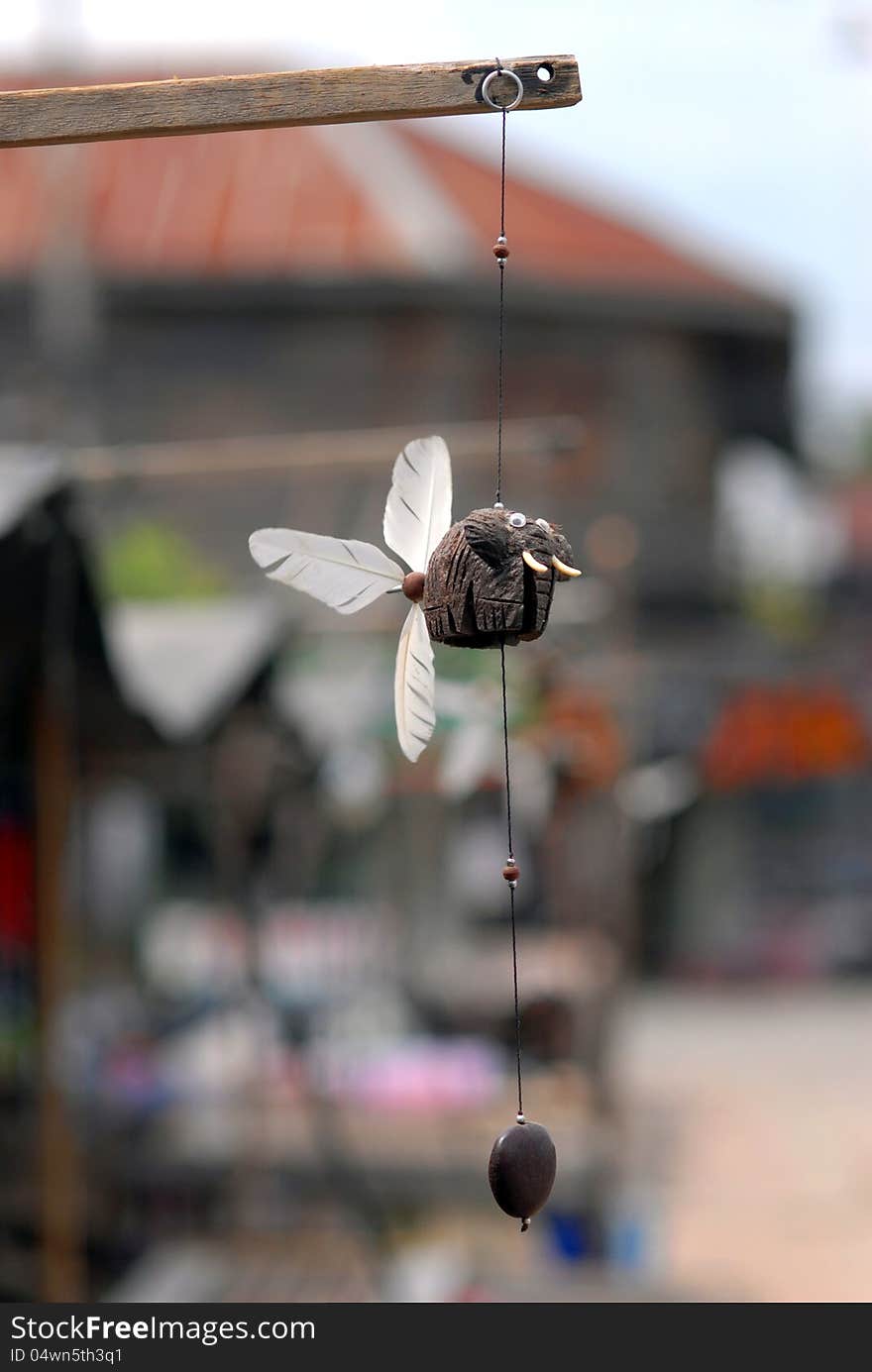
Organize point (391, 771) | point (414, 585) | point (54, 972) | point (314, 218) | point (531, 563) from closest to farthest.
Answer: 1. point (531, 563)
2. point (414, 585)
3. point (54, 972)
4. point (391, 771)
5. point (314, 218)

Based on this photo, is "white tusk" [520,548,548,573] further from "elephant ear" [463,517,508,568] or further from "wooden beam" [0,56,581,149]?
"wooden beam" [0,56,581,149]

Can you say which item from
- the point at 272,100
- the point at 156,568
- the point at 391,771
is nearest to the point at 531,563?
the point at 272,100

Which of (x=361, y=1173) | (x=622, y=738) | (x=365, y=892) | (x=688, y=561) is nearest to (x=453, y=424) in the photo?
(x=688, y=561)

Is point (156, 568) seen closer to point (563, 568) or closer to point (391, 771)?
point (391, 771)

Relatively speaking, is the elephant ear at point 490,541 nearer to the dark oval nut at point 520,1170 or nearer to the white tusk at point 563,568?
the white tusk at point 563,568

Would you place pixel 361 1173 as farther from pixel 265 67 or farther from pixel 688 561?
pixel 265 67

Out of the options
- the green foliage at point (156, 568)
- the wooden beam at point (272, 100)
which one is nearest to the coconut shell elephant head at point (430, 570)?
the wooden beam at point (272, 100)
